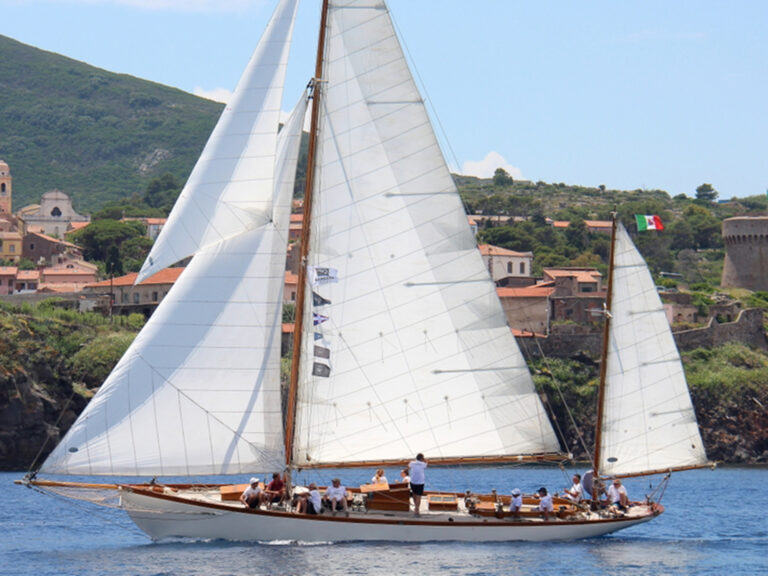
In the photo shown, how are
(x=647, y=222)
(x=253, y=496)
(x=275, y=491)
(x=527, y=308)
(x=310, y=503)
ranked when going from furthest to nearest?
(x=527, y=308) → (x=647, y=222) → (x=275, y=491) → (x=310, y=503) → (x=253, y=496)

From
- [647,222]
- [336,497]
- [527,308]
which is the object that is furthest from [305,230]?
[527,308]

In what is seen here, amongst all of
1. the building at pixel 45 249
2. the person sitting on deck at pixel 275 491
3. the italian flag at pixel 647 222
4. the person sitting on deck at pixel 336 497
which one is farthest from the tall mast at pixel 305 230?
the building at pixel 45 249

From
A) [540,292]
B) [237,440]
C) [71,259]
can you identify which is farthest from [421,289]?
[71,259]

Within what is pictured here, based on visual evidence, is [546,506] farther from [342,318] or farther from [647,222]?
[647,222]

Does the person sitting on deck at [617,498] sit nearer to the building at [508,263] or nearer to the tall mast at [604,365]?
the tall mast at [604,365]

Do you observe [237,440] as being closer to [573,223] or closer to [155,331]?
[155,331]

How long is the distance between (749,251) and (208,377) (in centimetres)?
11346

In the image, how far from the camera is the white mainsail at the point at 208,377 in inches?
1282

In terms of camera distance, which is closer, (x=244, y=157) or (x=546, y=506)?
(x=244, y=157)

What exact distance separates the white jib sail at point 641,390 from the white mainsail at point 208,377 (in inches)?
394

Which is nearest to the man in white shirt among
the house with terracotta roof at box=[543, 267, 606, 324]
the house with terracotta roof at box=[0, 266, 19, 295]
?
the house with terracotta roof at box=[543, 267, 606, 324]

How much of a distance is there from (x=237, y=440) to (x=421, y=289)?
557cm

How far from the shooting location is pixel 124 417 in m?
32.6

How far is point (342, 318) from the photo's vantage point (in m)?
34.5
